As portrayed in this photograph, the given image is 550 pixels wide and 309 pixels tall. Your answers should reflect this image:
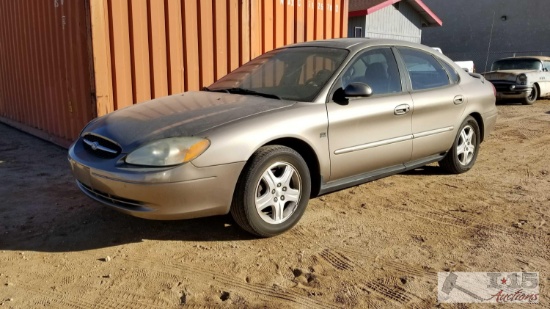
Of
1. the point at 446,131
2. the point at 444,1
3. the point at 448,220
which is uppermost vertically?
the point at 444,1

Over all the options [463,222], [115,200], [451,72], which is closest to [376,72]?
[451,72]

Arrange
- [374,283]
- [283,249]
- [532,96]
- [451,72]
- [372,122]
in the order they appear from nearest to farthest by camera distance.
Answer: [374,283]
[283,249]
[372,122]
[451,72]
[532,96]

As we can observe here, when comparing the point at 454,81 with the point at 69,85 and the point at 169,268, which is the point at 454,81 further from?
the point at 69,85

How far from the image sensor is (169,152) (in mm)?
3180

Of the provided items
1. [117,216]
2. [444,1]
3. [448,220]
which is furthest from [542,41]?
[117,216]

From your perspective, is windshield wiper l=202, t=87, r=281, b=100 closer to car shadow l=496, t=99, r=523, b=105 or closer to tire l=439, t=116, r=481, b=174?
tire l=439, t=116, r=481, b=174

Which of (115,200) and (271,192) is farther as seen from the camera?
(271,192)

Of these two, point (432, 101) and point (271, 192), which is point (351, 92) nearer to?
point (271, 192)

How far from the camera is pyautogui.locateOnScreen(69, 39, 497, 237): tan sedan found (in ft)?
10.5

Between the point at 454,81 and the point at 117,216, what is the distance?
378cm

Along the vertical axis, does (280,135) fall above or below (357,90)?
below

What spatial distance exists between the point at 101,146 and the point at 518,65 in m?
14.3

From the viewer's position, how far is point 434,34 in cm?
2758

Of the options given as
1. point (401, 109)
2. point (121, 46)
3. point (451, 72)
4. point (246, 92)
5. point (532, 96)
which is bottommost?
point (532, 96)
